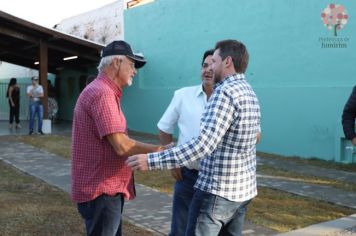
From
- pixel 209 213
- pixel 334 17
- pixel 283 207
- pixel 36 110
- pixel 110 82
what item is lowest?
pixel 283 207

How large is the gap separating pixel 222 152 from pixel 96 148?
73cm

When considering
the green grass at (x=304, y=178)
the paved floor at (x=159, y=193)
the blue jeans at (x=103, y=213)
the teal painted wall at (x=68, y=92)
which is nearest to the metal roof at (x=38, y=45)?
the teal painted wall at (x=68, y=92)

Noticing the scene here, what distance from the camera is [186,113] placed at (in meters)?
3.54

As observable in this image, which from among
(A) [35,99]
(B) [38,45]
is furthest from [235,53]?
(B) [38,45]

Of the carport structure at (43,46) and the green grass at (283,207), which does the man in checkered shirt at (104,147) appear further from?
the carport structure at (43,46)

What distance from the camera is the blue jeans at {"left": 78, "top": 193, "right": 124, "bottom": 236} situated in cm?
286

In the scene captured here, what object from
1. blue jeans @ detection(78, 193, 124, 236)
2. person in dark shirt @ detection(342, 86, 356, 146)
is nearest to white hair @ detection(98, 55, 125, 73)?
blue jeans @ detection(78, 193, 124, 236)

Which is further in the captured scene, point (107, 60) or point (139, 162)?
point (107, 60)

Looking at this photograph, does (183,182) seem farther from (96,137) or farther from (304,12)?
(304,12)

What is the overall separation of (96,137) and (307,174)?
6.23 m

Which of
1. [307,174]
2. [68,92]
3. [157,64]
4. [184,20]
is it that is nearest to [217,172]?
[307,174]

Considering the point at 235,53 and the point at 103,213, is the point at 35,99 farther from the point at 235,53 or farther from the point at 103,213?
the point at 235,53

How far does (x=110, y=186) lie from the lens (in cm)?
284

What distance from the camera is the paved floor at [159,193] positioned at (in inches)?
196
